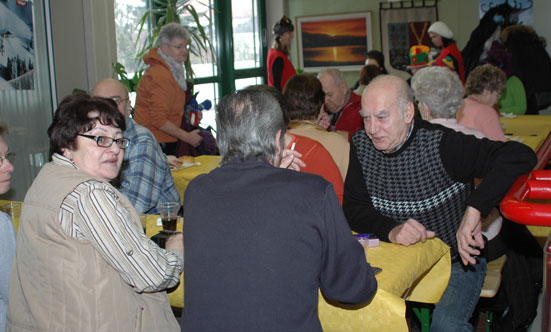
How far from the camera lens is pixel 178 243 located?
6.29 ft

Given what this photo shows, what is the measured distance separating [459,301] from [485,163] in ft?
2.00

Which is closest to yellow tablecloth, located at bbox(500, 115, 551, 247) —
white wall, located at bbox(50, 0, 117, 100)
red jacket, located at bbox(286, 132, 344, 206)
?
red jacket, located at bbox(286, 132, 344, 206)

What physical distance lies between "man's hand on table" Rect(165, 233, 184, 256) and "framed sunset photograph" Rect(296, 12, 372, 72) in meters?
7.76


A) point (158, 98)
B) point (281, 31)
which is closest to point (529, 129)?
point (281, 31)

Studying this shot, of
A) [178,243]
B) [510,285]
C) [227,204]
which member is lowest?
[510,285]

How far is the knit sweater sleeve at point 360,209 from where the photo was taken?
7.00 ft

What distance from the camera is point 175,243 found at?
1.92m

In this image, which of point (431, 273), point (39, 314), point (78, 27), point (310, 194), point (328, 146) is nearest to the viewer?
point (310, 194)

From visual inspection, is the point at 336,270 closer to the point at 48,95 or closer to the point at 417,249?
the point at 417,249

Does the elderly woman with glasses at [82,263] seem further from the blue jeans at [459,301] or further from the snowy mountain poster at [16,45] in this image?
the snowy mountain poster at [16,45]

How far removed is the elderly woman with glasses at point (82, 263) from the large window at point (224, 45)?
496cm

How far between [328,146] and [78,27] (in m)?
3.11

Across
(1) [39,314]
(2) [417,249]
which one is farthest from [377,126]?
(1) [39,314]

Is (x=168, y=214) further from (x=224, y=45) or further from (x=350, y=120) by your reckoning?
(x=224, y=45)
